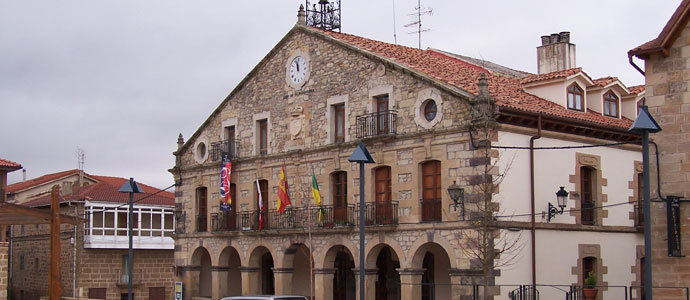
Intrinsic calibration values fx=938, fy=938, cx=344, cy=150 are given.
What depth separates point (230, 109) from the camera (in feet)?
122

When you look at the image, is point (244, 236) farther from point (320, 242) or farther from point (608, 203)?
point (608, 203)

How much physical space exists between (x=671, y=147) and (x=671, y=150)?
A: 67 mm

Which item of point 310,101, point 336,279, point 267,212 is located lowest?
point 336,279

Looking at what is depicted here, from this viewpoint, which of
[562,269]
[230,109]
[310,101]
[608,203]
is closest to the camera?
[562,269]

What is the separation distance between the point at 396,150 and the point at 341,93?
3556 mm

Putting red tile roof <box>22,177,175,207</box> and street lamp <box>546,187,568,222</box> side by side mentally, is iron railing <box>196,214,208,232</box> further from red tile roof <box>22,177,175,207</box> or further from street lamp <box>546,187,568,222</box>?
street lamp <box>546,187,568,222</box>

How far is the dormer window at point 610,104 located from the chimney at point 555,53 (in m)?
2.43

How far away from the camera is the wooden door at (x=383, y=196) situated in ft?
97.3

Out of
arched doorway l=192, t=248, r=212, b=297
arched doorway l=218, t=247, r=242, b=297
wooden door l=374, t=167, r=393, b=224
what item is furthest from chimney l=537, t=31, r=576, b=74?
arched doorway l=192, t=248, r=212, b=297

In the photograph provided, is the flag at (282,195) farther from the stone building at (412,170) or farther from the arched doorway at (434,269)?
the arched doorway at (434,269)

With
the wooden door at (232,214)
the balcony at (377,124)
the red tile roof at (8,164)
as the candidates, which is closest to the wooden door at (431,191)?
the balcony at (377,124)

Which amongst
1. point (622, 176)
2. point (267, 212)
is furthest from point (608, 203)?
point (267, 212)

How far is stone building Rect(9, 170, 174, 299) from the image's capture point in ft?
163

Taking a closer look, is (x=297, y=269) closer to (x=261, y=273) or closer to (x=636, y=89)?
(x=261, y=273)
